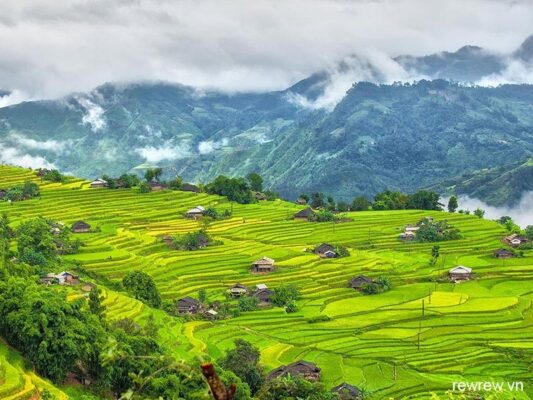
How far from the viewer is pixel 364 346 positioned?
42844 mm

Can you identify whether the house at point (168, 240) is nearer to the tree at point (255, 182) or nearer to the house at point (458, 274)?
the house at point (458, 274)

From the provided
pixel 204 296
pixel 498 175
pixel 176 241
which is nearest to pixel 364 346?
pixel 204 296

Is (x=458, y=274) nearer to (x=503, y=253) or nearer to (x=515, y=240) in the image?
(x=503, y=253)

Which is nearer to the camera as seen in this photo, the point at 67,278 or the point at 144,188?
the point at 67,278

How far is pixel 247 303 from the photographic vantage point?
5153 centimetres

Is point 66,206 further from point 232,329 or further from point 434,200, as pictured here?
point 434,200

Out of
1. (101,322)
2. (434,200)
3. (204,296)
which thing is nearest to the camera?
(101,322)

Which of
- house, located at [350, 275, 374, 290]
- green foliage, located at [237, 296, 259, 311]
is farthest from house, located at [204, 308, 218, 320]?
house, located at [350, 275, 374, 290]

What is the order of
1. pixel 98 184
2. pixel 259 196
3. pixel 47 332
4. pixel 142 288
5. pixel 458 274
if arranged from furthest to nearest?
pixel 259 196 → pixel 98 184 → pixel 458 274 → pixel 142 288 → pixel 47 332

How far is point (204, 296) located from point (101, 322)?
17807 millimetres

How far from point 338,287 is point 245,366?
2445cm

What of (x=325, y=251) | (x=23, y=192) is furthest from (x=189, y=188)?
(x=325, y=251)

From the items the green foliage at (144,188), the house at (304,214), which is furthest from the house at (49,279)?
the green foliage at (144,188)

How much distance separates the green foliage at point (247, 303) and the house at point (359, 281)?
9807 mm
